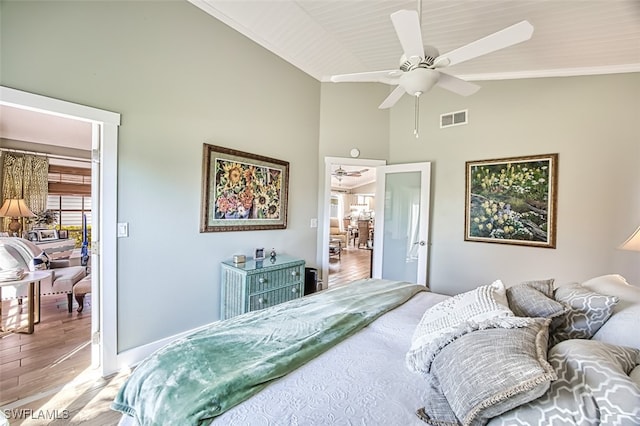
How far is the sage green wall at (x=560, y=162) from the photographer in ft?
9.71

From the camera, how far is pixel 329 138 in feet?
13.2

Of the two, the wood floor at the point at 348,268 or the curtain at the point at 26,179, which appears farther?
the wood floor at the point at 348,268

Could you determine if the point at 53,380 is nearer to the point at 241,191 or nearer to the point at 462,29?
the point at 241,191

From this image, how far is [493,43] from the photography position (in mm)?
1613

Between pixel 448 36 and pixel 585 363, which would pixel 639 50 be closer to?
pixel 448 36

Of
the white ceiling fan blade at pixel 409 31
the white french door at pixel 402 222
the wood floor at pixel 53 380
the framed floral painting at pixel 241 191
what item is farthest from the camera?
the white french door at pixel 402 222

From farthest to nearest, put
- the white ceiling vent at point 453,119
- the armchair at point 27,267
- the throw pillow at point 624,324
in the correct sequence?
the white ceiling vent at point 453,119 → the armchair at point 27,267 → the throw pillow at point 624,324

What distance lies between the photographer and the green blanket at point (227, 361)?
0.91 meters

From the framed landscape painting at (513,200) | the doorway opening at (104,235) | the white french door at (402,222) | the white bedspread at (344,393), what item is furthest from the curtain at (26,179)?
the framed landscape painting at (513,200)

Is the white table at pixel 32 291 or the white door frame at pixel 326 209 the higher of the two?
the white door frame at pixel 326 209

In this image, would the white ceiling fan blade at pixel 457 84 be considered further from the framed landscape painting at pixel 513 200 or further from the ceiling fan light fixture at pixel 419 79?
the framed landscape painting at pixel 513 200

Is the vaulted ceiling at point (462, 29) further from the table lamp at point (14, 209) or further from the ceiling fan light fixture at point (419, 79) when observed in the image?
the table lamp at point (14, 209)

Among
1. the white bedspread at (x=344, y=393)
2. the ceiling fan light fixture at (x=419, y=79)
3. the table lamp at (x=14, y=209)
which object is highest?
the ceiling fan light fixture at (x=419, y=79)

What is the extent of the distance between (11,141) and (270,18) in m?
4.39
